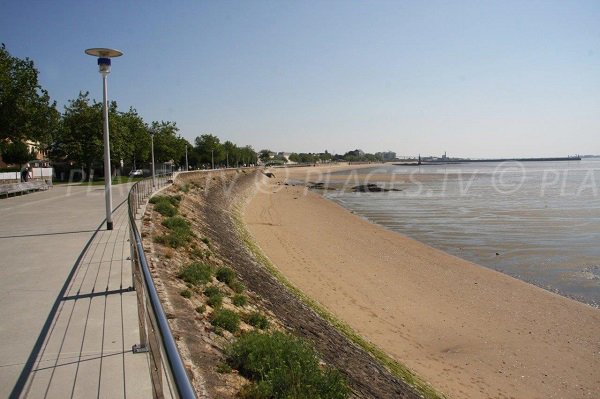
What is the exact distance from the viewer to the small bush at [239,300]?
9543 mm

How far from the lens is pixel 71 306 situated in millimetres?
6523

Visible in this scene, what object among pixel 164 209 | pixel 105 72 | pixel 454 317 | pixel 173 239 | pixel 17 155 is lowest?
pixel 454 317

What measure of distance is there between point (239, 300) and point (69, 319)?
13.5 ft

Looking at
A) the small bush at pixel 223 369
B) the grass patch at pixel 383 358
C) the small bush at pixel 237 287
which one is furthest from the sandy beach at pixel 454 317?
the small bush at pixel 223 369

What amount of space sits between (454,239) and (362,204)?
21201mm

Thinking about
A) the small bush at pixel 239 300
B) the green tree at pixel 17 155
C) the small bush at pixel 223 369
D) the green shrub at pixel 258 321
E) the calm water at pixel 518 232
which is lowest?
the calm water at pixel 518 232

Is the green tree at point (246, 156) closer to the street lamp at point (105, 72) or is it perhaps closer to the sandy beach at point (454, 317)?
the sandy beach at point (454, 317)

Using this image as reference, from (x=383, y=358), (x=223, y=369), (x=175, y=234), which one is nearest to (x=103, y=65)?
(x=175, y=234)

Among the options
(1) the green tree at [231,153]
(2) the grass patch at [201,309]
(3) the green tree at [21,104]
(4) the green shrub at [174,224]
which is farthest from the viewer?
(1) the green tree at [231,153]

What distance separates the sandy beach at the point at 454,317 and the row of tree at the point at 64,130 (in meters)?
18.5

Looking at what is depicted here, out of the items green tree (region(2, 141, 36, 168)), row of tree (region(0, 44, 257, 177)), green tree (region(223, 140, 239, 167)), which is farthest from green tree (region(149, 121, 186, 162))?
green tree (region(223, 140, 239, 167))

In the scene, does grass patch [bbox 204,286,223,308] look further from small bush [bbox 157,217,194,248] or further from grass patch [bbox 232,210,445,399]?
grass patch [bbox 232,210,445,399]

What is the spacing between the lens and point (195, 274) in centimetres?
972

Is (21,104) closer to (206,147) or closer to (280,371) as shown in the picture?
(280,371)
